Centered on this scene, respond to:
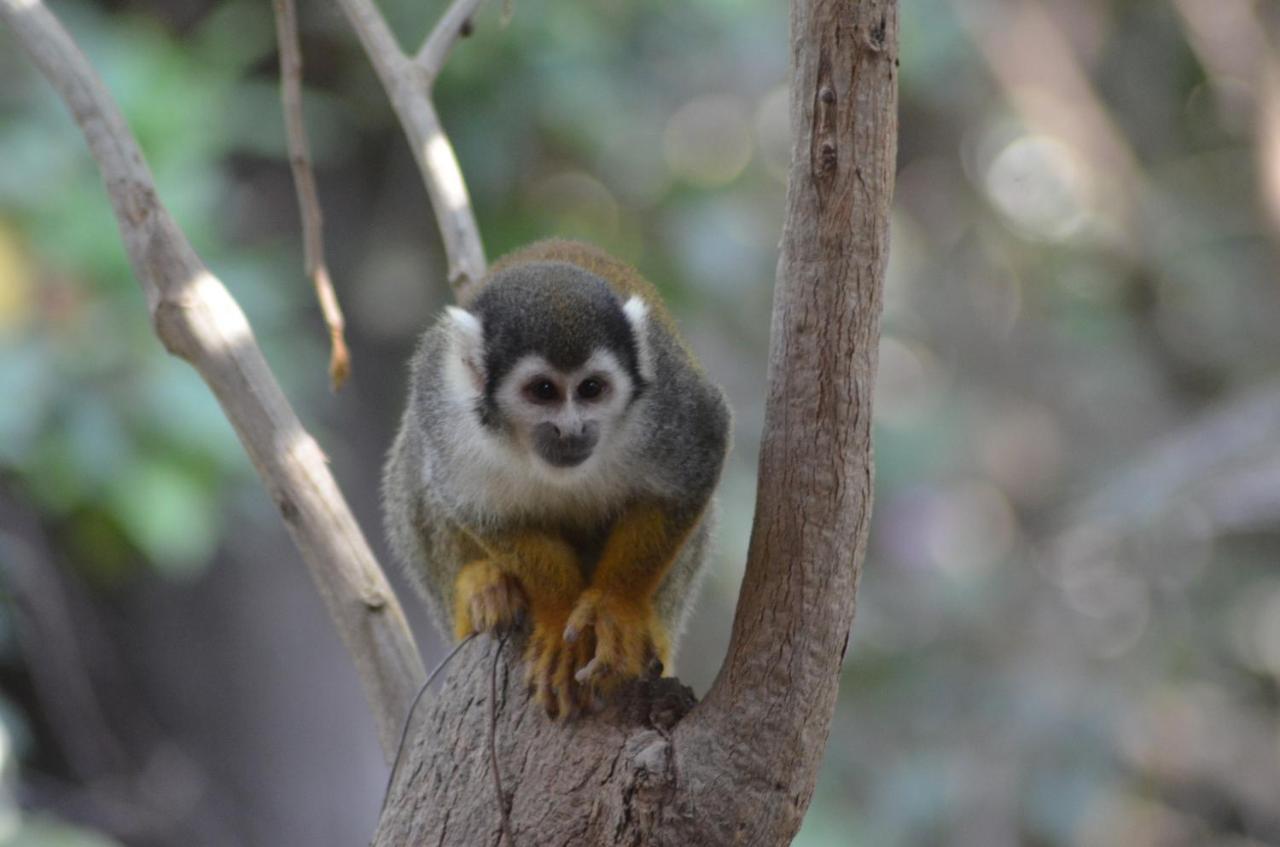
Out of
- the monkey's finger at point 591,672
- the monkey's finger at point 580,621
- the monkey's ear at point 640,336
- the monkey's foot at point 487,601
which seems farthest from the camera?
the monkey's ear at point 640,336

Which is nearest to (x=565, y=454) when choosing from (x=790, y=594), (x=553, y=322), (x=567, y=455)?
(x=567, y=455)

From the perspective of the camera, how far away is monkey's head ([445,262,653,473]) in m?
2.22

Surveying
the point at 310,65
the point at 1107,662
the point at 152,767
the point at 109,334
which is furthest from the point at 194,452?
the point at 1107,662

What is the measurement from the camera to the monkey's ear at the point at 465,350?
2.29 metres

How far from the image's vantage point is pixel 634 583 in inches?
86.8

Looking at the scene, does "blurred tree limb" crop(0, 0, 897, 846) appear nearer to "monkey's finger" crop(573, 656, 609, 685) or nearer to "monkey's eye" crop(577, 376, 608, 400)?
"monkey's finger" crop(573, 656, 609, 685)

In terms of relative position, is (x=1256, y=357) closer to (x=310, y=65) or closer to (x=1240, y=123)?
(x=1240, y=123)

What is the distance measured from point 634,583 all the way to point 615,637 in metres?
0.18

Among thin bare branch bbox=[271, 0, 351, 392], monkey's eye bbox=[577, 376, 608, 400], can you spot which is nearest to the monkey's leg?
monkey's eye bbox=[577, 376, 608, 400]

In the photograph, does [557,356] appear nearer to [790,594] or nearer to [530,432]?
[530,432]

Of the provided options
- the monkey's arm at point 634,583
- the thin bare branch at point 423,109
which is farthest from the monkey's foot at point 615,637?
the thin bare branch at point 423,109

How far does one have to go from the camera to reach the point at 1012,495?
21.2ft

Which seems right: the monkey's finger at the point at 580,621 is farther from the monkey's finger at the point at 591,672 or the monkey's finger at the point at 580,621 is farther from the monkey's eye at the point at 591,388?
the monkey's eye at the point at 591,388

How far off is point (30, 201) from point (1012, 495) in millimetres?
4466
